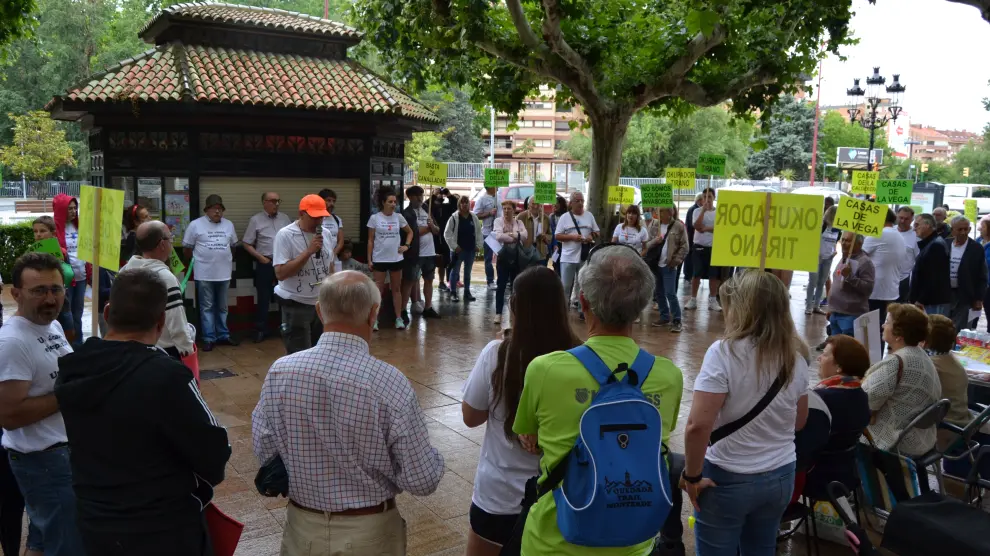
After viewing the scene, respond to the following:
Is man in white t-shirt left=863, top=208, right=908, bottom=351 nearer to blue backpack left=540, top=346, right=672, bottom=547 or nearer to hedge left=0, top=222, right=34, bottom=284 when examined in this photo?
blue backpack left=540, top=346, right=672, bottom=547

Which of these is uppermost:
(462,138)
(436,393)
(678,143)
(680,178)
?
(462,138)

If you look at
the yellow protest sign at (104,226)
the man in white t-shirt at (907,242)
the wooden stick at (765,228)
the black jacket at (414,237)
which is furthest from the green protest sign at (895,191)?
the yellow protest sign at (104,226)

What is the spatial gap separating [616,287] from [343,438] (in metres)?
1.11

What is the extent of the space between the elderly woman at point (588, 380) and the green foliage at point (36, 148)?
42.1 meters

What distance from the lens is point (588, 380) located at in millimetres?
2594

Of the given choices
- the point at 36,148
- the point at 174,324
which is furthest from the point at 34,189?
the point at 174,324

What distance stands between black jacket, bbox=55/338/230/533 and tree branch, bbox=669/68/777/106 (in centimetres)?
1165

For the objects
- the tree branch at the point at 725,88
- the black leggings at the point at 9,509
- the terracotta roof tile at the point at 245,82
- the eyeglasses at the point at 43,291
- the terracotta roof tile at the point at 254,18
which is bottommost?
the black leggings at the point at 9,509

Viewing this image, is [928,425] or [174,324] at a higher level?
[174,324]

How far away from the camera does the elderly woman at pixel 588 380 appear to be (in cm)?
261

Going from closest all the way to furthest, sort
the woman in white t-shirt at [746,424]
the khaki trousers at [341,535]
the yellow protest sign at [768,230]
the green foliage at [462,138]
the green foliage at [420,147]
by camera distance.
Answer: the khaki trousers at [341,535], the woman in white t-shirt at [746,424], the yellow protest sign at [768,230], the green foliage at [420,147], the green foliage at [462,138]

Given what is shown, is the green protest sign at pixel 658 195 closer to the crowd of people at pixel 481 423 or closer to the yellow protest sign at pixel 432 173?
the yellow protest sign at pixel 432 173

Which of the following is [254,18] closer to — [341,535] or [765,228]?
[765,228]

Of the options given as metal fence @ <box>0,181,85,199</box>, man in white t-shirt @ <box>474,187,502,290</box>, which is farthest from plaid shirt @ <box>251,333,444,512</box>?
metal fence @ <box>0,181,85,199</box>
